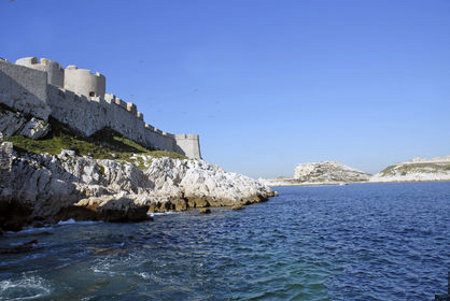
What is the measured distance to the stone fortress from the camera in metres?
30.7

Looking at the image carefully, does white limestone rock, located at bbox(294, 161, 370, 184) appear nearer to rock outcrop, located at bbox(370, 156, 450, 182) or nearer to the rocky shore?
rock outcrop, located at bbox(370, 156, 450, 182)

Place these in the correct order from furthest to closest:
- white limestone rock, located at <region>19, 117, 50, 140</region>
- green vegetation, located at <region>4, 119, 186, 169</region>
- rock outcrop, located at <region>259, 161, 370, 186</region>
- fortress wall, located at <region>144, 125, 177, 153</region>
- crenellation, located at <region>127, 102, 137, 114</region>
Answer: rock outcrop, located at <region>259, 161, 370, 186</region>, fortress wall, located at <region>144, 125, 177, 153</region>, crenellation, located at <region>127, 102, 137, 114</region>, white limestone rock, located at <region>19, 117, 50, 140</region>, green vegetation, located at <region>4, 119, 186, 169</region>

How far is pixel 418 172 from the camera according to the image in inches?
5423

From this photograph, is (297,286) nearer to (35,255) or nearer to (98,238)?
(35,255)

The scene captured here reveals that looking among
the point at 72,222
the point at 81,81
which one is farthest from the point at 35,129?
the point at 81,81

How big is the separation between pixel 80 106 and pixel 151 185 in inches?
631

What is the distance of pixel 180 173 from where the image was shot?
39.7 m

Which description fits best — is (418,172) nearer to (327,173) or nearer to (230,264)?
(327,173)

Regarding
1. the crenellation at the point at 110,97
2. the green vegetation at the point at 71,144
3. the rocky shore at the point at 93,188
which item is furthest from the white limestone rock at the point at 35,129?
the crenellation at the point at 110,97

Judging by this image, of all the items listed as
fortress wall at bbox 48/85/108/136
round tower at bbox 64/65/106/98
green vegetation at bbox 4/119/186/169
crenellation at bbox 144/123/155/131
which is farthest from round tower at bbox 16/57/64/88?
crenellation at bbox 144/123/155/131

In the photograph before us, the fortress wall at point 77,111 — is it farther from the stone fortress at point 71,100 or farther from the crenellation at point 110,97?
the crenellation at point 110,97

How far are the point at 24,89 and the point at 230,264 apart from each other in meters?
30.2

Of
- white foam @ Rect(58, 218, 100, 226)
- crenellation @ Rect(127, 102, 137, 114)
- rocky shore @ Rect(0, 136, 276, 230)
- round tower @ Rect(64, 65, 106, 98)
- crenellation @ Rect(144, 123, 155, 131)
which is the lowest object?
white foam @ Rect(58, 218, 100, 226)

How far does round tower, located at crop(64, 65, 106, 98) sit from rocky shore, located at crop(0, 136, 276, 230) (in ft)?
56.0
